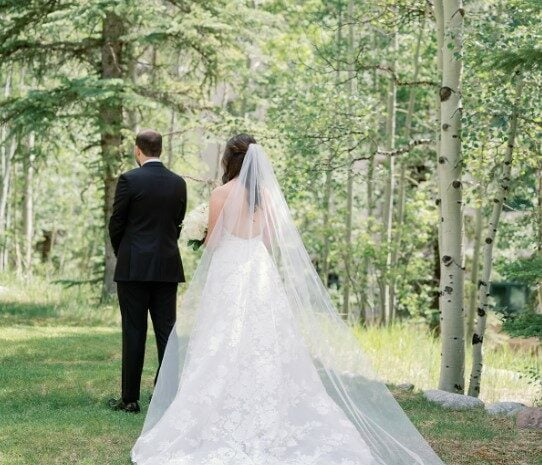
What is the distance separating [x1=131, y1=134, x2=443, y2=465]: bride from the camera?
5383 millimetres

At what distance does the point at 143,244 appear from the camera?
21.9ft

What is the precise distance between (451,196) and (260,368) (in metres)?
3.64

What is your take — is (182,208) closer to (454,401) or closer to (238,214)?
(238,214)

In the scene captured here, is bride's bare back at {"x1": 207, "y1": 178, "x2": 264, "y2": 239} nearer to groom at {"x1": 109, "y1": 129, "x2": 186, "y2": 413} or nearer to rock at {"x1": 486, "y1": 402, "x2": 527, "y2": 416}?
groom at {"x1": 109, "y1": 129, "x2": 186, "y2": 413}

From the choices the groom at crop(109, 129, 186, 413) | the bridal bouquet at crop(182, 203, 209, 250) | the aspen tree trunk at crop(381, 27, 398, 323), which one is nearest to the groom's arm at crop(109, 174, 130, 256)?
the groom at crop(109, 129, 186, 413)

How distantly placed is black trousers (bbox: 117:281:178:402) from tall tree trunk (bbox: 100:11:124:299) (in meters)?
7.27

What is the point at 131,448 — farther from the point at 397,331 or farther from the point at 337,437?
the point at 397,331

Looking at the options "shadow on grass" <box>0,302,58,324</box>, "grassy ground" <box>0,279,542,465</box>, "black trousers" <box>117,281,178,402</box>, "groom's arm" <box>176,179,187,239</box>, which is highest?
"groom's arm" <box>176,179,187,239</box>

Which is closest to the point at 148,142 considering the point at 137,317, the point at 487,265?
the point at 137,317

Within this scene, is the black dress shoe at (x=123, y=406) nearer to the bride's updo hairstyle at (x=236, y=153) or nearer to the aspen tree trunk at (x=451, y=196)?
the bride's updo hairstyle at (x=236, y=153)

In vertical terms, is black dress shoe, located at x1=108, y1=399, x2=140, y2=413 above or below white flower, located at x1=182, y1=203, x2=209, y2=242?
below

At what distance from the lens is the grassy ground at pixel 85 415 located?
580 centimetres

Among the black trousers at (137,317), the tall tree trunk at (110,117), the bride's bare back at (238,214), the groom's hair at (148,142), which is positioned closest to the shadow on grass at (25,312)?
the tall tree trunk at (110,117)

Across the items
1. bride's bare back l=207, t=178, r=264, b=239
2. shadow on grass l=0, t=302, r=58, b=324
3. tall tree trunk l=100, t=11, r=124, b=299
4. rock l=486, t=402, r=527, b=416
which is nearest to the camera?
bride's bare back l=207, t=178, r=264, b=239
